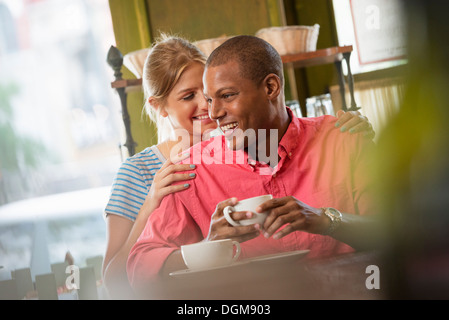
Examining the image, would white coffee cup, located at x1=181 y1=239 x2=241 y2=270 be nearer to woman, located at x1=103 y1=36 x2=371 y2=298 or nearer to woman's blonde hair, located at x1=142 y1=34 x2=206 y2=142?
woman, located at x1=103 y1=36 x2=371 y2=298

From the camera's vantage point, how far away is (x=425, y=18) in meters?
0.18

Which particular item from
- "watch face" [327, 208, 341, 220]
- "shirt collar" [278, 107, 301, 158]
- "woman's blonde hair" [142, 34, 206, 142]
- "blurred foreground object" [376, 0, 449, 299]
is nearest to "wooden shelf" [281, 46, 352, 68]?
"woman's blonde hair" [142, 34, 206, 142]

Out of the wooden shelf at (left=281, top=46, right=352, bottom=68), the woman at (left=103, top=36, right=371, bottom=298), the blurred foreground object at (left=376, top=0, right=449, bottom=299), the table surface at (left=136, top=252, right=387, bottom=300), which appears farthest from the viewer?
the wooden shelf at (left=281, top=46, right=352, bottom=68)

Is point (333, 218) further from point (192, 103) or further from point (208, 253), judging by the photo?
point (192, 103)

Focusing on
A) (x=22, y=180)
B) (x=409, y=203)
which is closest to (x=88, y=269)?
(x=22, y=180)

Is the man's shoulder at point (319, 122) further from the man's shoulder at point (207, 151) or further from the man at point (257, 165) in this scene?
the man's shoulder at point (207, 151)

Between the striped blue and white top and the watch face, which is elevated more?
the striped blue and white top

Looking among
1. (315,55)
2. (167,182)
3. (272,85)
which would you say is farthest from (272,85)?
(315,55)

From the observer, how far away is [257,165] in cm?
73

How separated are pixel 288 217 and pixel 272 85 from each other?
0.73ft

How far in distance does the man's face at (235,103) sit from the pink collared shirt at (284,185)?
43 millimetres

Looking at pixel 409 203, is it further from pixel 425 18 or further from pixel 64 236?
pixel 64 236

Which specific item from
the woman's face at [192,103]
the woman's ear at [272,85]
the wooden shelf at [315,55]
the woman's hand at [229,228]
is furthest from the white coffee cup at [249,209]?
the wooden shelf at [315,55]

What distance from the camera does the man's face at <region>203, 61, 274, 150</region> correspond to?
675 millimetres
